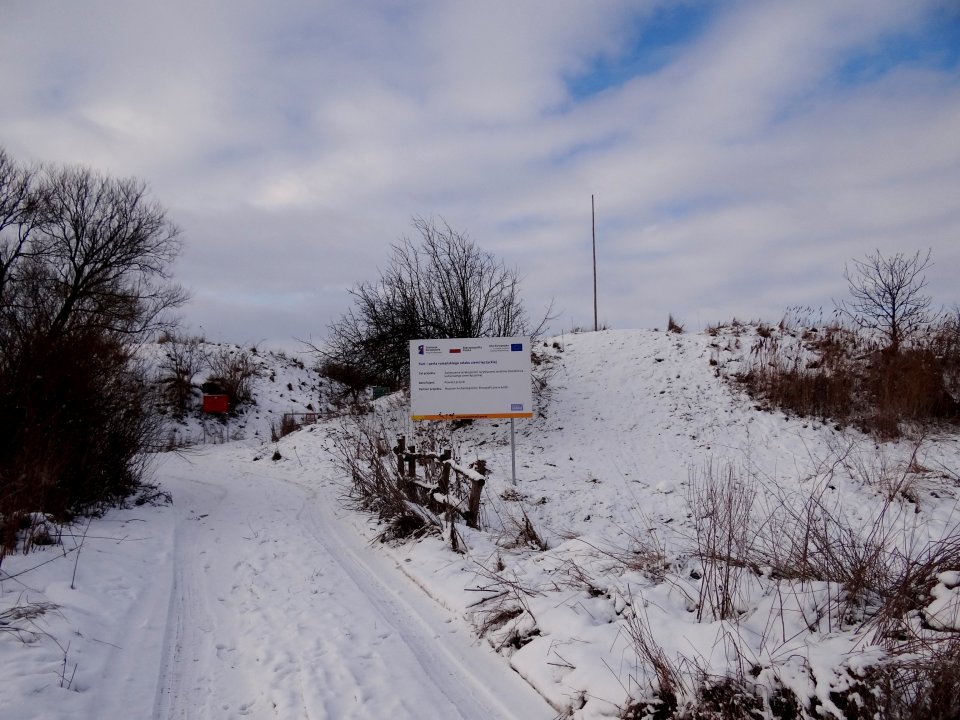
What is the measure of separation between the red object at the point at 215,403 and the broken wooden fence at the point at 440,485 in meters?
20.0

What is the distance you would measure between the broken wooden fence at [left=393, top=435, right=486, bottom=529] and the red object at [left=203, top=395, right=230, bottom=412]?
19961 millimetres

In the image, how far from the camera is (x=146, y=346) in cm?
2850

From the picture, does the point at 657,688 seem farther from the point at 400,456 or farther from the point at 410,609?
the point at 400,456

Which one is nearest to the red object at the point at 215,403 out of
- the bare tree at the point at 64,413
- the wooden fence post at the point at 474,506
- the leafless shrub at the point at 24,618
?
the bare tree at the point at 64,413

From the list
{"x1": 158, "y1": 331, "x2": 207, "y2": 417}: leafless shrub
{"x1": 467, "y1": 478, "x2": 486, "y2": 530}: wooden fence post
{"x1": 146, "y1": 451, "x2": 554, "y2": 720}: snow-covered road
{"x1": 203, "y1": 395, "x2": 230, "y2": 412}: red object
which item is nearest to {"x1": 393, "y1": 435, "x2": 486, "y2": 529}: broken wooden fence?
{"x1": 467, "y1": 478, "x2": 486, "y2": 530}: wooden fence post

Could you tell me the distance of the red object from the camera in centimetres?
2678

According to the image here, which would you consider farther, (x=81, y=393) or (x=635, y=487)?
(x=635, y=487)

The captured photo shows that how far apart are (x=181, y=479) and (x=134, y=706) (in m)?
10.9

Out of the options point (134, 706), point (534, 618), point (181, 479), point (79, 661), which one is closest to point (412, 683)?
point (534, 618)

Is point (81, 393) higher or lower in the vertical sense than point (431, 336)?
lower

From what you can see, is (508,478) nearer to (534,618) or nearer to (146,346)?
(534,618)

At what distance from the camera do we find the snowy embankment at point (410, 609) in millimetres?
3611

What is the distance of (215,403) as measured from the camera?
2681cm

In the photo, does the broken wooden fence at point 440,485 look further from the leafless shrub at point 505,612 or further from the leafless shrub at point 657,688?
the leafless shrub at point 657,688
